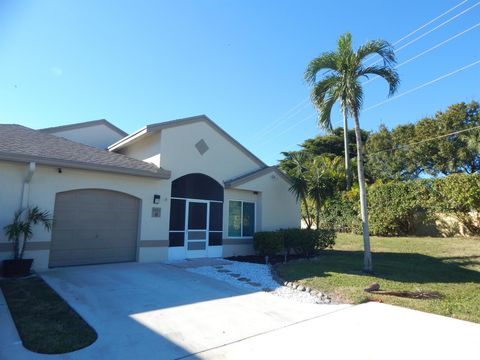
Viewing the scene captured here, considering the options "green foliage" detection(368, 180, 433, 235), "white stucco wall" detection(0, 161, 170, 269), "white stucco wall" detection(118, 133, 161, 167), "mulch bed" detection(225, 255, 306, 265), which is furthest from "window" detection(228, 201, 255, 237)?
"green foliage" detection(368, 180, 433, 235)

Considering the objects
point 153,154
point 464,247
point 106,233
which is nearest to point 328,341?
point 106,233

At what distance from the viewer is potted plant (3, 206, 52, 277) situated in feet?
28.1

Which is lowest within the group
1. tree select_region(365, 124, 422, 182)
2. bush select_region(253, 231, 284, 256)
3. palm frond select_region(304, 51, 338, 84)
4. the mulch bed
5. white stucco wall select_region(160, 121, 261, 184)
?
the mulch bed

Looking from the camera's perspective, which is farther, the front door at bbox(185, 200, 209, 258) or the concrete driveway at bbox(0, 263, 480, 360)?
the front door at bbox(185, 200, 209, 258)

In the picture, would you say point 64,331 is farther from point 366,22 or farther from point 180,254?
point 366,22

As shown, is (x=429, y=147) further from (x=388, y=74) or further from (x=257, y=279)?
(x=257, y=279)

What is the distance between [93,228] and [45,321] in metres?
5.62

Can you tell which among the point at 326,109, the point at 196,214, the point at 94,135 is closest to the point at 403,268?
the point at 326,109

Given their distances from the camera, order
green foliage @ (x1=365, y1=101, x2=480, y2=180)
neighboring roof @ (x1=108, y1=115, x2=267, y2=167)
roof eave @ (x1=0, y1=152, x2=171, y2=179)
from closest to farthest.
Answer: roof eave @ (x1=0, y1=152, x2=171, y2=179) < neighboring roof @ (x1=108, y1=115, x2=267, y2=167) < green foliage @ (x1=365, y1=101, x2=480, y2=180)

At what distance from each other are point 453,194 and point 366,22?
9.89 metres

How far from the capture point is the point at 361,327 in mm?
5418

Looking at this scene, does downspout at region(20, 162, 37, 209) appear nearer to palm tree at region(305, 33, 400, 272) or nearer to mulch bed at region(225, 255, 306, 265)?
mulch bed at region(225, 255, 306, 265)

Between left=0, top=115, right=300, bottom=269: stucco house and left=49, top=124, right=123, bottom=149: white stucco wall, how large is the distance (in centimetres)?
27

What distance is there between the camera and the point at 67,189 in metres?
10.1
